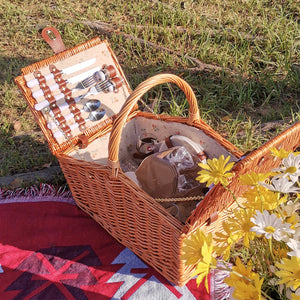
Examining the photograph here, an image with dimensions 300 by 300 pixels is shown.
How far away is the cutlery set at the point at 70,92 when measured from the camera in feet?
5.78

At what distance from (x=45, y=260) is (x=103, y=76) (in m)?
0.92

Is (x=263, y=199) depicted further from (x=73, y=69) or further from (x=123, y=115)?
(x=73, y=69)

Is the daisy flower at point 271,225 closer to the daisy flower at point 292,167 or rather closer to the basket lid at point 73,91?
the daisy flower at point 292,167

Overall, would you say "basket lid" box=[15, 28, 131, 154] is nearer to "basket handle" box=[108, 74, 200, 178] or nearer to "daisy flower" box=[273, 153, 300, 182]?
"basket handle" box=[108, 74, 200, 178]

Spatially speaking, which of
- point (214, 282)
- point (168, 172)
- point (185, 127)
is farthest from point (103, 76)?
point (214, 282)

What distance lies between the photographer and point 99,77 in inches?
74.9

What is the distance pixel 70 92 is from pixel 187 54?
1190 millimetres

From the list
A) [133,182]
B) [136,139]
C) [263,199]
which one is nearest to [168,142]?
[136,139]

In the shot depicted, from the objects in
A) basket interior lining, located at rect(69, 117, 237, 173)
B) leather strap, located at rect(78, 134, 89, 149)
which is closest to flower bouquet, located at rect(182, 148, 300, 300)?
basket interior lining, located at rect(69, 117, 237, 173)

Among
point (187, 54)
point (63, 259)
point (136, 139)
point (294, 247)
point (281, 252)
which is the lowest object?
point (63, 259)

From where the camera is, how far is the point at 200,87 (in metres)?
2.58

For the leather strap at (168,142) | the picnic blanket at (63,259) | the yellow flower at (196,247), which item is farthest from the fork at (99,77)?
the yellow flower at (196,247)

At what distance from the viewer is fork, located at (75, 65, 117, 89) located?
6.17 feet

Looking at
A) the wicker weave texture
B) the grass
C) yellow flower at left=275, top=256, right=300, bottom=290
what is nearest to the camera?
yellow flower at left=275, top=256, right=300, bottom=290
